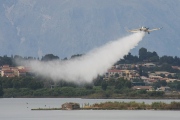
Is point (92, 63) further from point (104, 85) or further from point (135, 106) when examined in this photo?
point (135, 106)

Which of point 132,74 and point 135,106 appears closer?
point 135,106

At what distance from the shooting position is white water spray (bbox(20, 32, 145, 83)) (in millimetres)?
111062

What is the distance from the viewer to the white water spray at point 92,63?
364 feet

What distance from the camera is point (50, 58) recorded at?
175 meters

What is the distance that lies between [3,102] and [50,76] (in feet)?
64.5

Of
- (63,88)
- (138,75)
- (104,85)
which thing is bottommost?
(63,88)

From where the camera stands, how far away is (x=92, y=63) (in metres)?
120

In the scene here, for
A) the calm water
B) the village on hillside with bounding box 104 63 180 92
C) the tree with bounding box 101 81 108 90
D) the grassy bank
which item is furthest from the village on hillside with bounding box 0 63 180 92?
the calm water

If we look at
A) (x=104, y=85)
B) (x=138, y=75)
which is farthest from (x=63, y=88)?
(x=138, y=75)

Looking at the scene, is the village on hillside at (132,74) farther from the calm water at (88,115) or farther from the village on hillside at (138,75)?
the calm water at (88,115)

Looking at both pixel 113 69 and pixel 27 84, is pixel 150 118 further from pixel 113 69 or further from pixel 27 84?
pixel 113 69

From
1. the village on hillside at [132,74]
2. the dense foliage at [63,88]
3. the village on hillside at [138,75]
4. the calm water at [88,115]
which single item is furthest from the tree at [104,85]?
the calm water at [88,115]

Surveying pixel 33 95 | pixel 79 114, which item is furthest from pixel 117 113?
pixel 33 95

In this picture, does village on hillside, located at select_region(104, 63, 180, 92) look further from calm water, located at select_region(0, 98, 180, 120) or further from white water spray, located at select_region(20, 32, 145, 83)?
calm water, located at select_region(0, 98, 180, 120)
